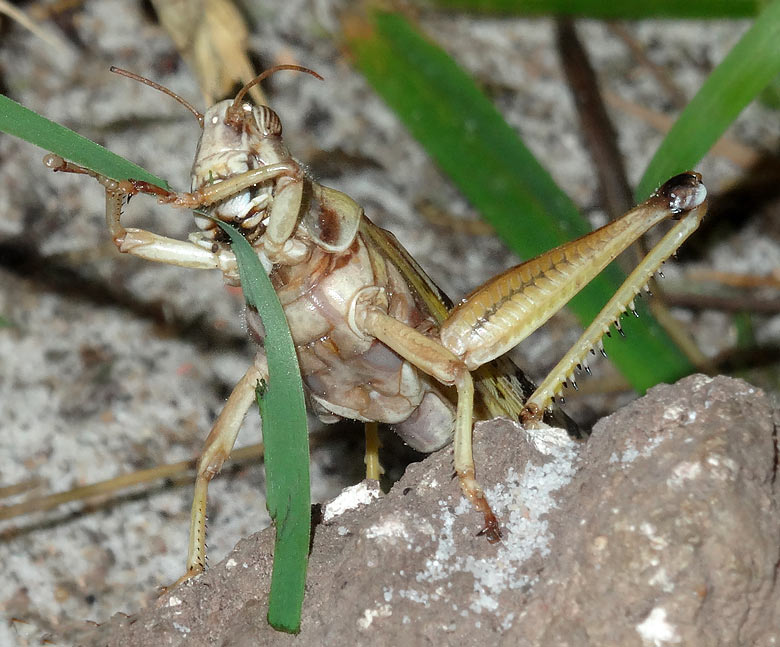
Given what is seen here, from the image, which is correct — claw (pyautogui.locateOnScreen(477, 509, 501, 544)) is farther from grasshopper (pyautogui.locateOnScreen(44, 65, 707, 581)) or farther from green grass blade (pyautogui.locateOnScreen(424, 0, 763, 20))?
green grass blade (pyautogui.locateOnScreen(424, 0, 763, 20))

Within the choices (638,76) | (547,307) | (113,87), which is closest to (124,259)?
(113,87)

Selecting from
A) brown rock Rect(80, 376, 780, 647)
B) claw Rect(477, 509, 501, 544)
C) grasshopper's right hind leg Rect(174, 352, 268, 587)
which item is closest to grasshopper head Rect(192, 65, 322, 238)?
grasshopper's right hind leg Rect(174, 352, 268, 587)

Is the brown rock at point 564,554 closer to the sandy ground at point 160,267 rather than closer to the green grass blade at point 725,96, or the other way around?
the sandy ground at point 160,267

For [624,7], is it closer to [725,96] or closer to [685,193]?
[725,96]

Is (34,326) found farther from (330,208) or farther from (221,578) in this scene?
(221,578)

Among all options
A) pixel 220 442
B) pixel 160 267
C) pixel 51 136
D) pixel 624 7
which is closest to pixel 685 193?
pixel 220 442

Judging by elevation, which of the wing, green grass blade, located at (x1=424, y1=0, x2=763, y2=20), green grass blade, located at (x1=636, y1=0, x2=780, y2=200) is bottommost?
the wing

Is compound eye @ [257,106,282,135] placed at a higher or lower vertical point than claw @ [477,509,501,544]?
higher
